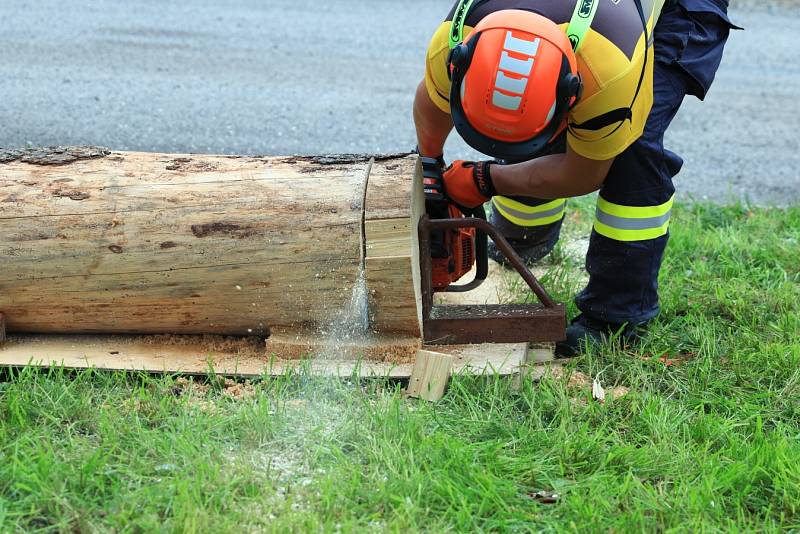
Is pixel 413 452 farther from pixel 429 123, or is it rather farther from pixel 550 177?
pixel 429 123

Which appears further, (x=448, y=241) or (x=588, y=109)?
(x=448, y=241)

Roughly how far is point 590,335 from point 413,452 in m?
1.08

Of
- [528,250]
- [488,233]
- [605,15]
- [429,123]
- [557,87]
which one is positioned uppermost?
[605,15]

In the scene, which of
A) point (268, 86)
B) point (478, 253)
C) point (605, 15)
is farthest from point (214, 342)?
point (268, 86)

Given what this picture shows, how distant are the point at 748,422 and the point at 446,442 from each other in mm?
1021

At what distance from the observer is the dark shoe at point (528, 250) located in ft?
13.1

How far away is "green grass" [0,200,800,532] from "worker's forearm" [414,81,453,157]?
91cm

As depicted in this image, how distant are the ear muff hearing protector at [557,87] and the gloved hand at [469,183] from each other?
41cm

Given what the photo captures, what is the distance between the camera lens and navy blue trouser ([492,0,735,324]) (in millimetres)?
3061

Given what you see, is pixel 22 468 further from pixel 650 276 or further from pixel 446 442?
pixel 650 276

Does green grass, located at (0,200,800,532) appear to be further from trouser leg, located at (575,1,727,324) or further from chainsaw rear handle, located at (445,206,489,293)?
chainsaw rear handle, located at (445,206,489,293)

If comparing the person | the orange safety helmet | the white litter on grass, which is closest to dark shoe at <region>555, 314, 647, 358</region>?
the person

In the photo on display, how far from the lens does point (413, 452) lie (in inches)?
98.2

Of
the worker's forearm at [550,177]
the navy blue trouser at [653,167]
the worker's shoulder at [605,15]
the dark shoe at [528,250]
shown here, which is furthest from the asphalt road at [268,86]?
the worker's shoulder at [605,15]
